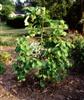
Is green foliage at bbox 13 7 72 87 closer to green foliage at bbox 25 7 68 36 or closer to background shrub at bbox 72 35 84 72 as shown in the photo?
green foliage at bbox 25 7 68 36

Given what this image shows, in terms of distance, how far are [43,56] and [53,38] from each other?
42 cm

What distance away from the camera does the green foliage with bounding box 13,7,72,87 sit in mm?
6062

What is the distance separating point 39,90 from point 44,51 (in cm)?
78

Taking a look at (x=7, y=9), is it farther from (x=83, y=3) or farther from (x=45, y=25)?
(x=45, y=25)

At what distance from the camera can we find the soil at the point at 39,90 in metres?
6.12

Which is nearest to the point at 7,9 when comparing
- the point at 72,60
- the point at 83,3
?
the point at 83,3

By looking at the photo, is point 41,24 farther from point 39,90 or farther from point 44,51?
point 39,90

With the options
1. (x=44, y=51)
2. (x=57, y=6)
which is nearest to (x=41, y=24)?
(x=44, y=51)

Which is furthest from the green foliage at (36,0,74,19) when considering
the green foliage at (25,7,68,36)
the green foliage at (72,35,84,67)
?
the green foliage at (25,7,68,36)

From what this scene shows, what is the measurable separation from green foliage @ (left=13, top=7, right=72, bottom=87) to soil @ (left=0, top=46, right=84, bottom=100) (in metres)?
0.18

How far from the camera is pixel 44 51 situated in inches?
250

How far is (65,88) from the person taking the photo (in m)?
6.42

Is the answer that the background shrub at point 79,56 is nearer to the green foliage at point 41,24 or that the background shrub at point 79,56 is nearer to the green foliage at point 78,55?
the green foliage at point 78,55

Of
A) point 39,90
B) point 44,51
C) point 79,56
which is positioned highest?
point 44,51
